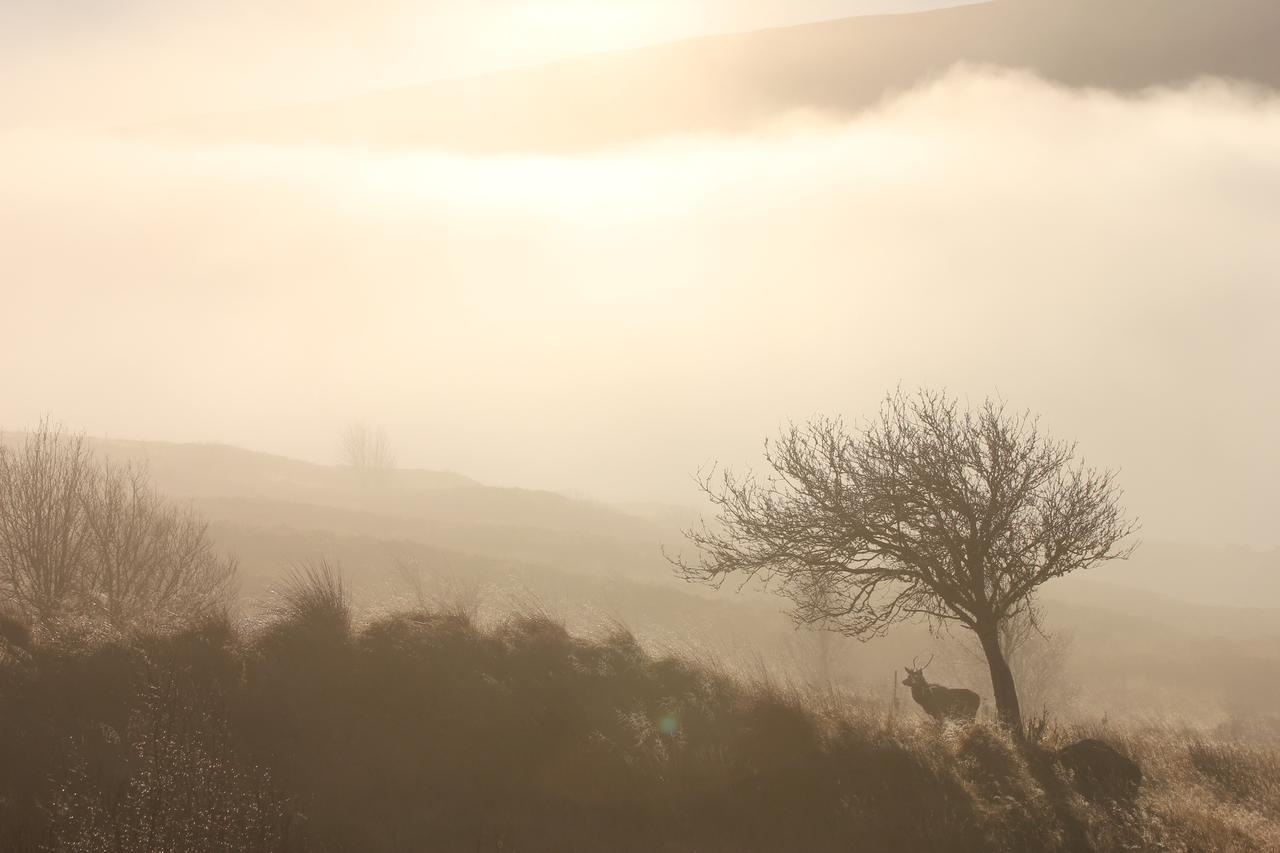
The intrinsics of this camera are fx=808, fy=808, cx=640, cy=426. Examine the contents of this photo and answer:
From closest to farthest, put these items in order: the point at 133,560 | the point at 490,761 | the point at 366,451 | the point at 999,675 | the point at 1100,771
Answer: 1. the point at 490,761
2. the point at 1100,771
3. the point at 999,675
4. the point at 133,560
5. the point at 366,451

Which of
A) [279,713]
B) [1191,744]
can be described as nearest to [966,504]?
[1191,744]

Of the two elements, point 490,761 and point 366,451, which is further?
point 366,451

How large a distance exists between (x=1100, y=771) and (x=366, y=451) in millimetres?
123376

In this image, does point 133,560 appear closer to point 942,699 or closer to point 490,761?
point 490,761

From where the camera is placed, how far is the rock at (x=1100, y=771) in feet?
46.1

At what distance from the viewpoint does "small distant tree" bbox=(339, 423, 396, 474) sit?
121 m

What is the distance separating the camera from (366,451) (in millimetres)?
126812

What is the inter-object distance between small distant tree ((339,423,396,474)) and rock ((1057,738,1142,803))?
114 meters

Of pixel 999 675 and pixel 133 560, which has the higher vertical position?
pixel 999 675

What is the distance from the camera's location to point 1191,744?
1836 centimetres

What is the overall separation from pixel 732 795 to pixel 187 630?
10.1 m

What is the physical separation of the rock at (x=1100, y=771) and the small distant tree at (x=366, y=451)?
114 m

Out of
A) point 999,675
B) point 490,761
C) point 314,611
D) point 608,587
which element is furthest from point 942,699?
point 608,587

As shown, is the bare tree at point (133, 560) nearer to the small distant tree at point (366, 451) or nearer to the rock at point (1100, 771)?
the rock at point (1100, 771)
